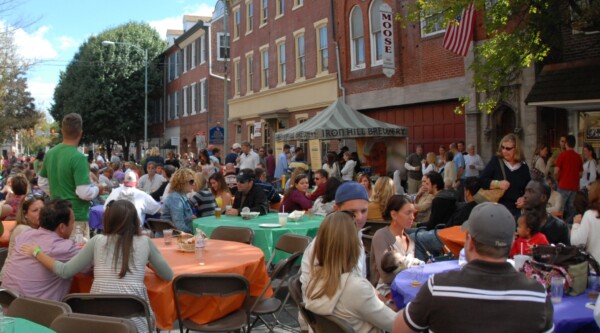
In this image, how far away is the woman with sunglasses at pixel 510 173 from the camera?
23.2ft

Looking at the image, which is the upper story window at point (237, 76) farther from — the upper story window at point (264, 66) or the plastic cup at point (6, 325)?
the plastic cup at point (6, 325)

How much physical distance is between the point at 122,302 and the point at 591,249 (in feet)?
13.7

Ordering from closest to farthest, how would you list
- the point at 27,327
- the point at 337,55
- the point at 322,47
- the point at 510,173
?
the point at 27,327, the point at 510,173, the point at 337,55, the point at 322,47

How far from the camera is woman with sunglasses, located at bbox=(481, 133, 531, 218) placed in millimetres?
7078

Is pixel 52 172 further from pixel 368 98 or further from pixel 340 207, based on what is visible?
pixel 368 98

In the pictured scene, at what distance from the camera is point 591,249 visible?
5.27 metres

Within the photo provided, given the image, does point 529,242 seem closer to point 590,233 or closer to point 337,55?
point 590,233

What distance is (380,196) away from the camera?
8094 millimetres

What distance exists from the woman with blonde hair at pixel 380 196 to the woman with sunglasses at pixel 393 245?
7.91ft

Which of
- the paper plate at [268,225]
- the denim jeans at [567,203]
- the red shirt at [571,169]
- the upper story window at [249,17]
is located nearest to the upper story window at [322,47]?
the upper story window at [249,17]

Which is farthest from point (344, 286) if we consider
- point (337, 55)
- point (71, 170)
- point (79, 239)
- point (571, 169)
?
point (337, 55)

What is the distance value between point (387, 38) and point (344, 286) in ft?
54.8

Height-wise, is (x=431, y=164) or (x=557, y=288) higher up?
(x=431, y=164)

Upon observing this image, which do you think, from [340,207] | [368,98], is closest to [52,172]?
[340,207]
